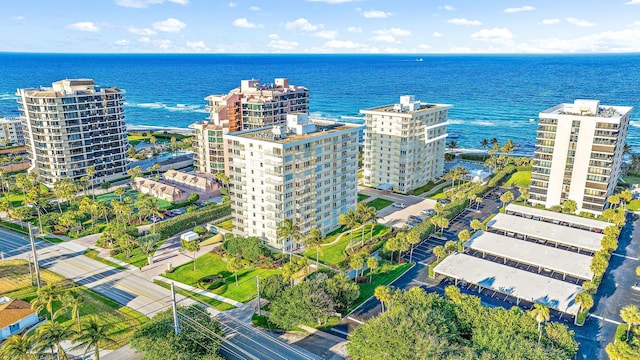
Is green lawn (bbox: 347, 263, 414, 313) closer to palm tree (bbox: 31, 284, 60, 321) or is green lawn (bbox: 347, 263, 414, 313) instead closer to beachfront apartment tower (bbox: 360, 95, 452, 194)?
palm tree (bbox: 31, 284, 60, 321)

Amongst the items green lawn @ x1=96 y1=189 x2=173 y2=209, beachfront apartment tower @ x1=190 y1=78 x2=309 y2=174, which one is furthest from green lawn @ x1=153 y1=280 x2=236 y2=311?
beachfront apartment tower @ x1=190 y1=78 x2=309 y2=174

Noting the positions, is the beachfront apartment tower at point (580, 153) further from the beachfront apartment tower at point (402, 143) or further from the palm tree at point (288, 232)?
the palm tree at point (288, 232)

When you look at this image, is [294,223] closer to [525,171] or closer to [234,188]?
[234,188]

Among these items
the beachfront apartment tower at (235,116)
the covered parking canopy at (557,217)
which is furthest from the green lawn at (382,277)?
the beachfront apartment tower at (235,116)

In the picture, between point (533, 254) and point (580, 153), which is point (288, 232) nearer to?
point (533, 254)

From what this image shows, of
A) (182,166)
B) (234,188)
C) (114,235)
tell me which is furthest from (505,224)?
(182,166)

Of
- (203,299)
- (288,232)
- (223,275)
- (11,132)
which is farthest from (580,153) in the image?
(11,132)
